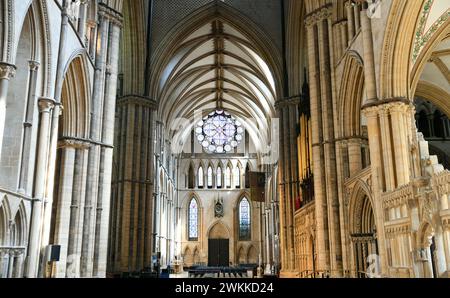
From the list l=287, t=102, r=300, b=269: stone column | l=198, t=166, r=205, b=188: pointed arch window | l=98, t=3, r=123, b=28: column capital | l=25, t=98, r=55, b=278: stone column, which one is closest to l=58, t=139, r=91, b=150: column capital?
l=25, t=98, r=55, b=278: stone column

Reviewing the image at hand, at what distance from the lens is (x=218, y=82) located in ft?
121

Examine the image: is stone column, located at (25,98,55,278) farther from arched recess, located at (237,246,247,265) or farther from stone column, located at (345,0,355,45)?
arched recess, located at (237,246,247,265)

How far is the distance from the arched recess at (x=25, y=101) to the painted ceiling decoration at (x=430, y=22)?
897 centimetres

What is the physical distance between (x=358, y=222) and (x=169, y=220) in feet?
83.4

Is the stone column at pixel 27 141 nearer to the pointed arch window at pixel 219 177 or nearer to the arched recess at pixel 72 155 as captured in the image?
the arched recess at pixel 72 155

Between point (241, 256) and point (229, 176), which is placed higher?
point (229, 176)

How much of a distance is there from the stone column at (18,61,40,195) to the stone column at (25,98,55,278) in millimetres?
219

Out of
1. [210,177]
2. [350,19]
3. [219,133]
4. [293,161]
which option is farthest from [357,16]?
[210,177]

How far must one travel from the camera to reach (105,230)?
14.2 meters

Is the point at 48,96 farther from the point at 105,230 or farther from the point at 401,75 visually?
the point at 401,75

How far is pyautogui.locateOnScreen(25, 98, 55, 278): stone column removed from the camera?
368 inches

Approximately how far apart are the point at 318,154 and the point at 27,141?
9.58 meters

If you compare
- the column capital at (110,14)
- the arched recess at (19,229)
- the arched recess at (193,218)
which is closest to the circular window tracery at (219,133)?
the arched recess at (193,218)

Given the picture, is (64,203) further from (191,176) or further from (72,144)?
(191,176)
